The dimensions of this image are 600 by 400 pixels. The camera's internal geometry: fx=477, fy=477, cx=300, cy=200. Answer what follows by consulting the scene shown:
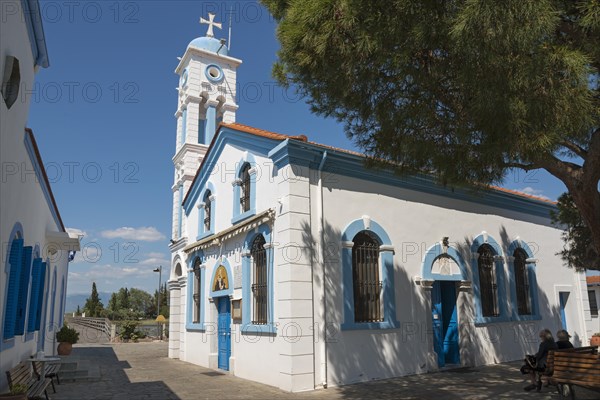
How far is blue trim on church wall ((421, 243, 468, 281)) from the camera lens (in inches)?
465

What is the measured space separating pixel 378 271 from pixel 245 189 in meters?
3.91

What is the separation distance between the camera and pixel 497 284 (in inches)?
532

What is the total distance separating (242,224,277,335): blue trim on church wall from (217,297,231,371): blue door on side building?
169cm

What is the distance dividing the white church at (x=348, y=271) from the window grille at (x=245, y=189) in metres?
0.06

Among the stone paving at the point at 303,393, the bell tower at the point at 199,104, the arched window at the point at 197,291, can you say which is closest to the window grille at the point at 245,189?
the arched window at the point at 197,291

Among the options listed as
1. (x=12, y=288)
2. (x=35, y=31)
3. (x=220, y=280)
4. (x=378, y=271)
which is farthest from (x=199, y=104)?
(x=12, y=288)

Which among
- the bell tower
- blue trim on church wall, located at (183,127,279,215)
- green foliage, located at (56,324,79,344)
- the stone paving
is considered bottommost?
the stone paving

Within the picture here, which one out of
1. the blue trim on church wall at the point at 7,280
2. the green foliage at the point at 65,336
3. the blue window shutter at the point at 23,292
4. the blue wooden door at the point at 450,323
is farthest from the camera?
the green foliage at the point at 65,336

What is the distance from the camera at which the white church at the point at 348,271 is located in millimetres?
9922

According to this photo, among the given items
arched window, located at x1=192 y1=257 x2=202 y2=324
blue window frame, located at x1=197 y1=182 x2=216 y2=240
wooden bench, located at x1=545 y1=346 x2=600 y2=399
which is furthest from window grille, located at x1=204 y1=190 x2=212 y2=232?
wooden bench, located at x1=545 y1=346 x2=600 y2=399

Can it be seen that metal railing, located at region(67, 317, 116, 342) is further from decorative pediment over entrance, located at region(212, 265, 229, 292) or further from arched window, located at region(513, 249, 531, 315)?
arched window, located at region(513, 249, 531, 315)

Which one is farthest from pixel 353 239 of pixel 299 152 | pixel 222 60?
pixel 222 60

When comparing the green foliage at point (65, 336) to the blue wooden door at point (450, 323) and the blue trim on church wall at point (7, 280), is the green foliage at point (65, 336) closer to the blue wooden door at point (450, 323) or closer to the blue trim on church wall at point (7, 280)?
the blue trim on church wall at point (7, 280)

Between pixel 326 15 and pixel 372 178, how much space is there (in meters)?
5.65
